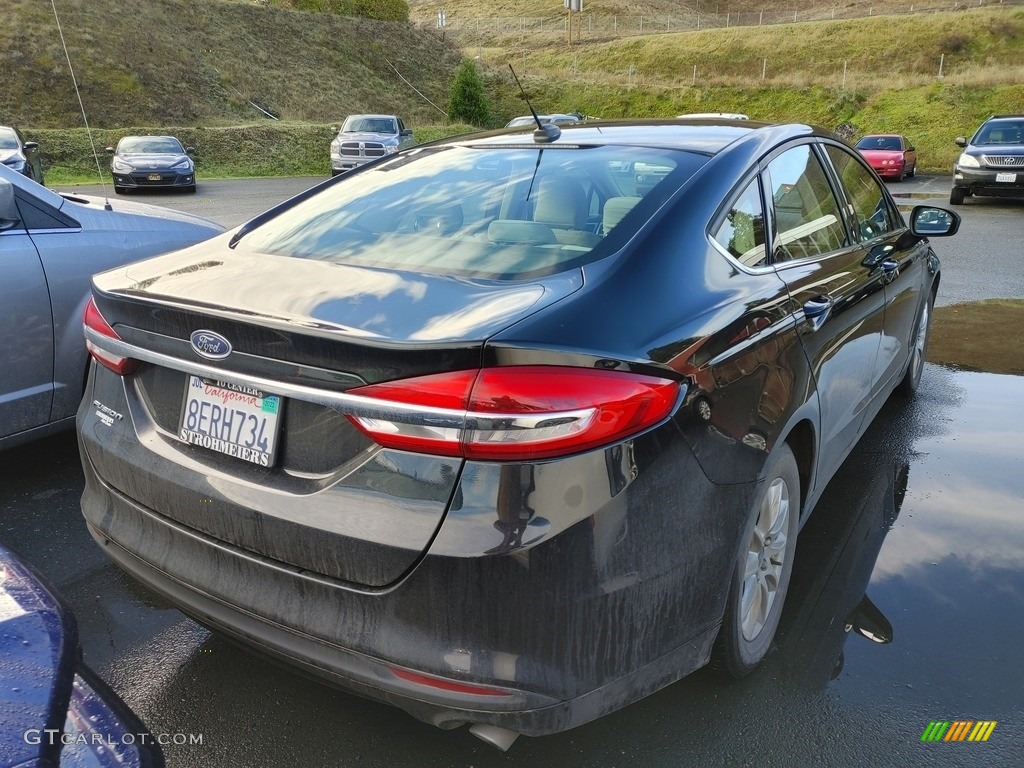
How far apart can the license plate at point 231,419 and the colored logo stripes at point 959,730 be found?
76.8 inches

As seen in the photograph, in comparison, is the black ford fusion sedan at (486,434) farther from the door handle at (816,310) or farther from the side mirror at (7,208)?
the side mirror at (7,208)

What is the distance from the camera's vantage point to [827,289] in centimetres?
285

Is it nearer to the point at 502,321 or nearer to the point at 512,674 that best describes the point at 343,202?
the point at 502,321

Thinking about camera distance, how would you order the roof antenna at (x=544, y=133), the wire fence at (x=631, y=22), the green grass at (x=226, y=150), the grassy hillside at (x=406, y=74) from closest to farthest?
1. the roof antenna at (x=544, y=133)
2. the green grass at (x=226, y=150)
3. the grassy hillside at (x=406, y=74)
4. the wire fence at (x=631, y=22)

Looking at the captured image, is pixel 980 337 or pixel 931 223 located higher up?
pixel 931 223

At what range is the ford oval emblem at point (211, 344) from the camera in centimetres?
198

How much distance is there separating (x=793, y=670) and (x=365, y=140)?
2281 cm

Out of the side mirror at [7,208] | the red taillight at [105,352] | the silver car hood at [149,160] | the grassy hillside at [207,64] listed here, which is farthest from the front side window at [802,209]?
the grassy hillside at [207,64]

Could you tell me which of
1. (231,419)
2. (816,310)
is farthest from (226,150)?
(231,419)

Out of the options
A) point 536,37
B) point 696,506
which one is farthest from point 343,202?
point 536,37

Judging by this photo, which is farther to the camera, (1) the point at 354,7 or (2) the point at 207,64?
(1) the point at 354,7

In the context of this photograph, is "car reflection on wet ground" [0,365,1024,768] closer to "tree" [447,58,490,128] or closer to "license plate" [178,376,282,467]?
"license plate" [178,376,282,467]

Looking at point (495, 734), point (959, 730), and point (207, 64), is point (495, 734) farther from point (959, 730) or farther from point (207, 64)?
point (207, 64)

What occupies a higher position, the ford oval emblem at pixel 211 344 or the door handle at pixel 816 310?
the ford oval emblem at pixel 211 344
